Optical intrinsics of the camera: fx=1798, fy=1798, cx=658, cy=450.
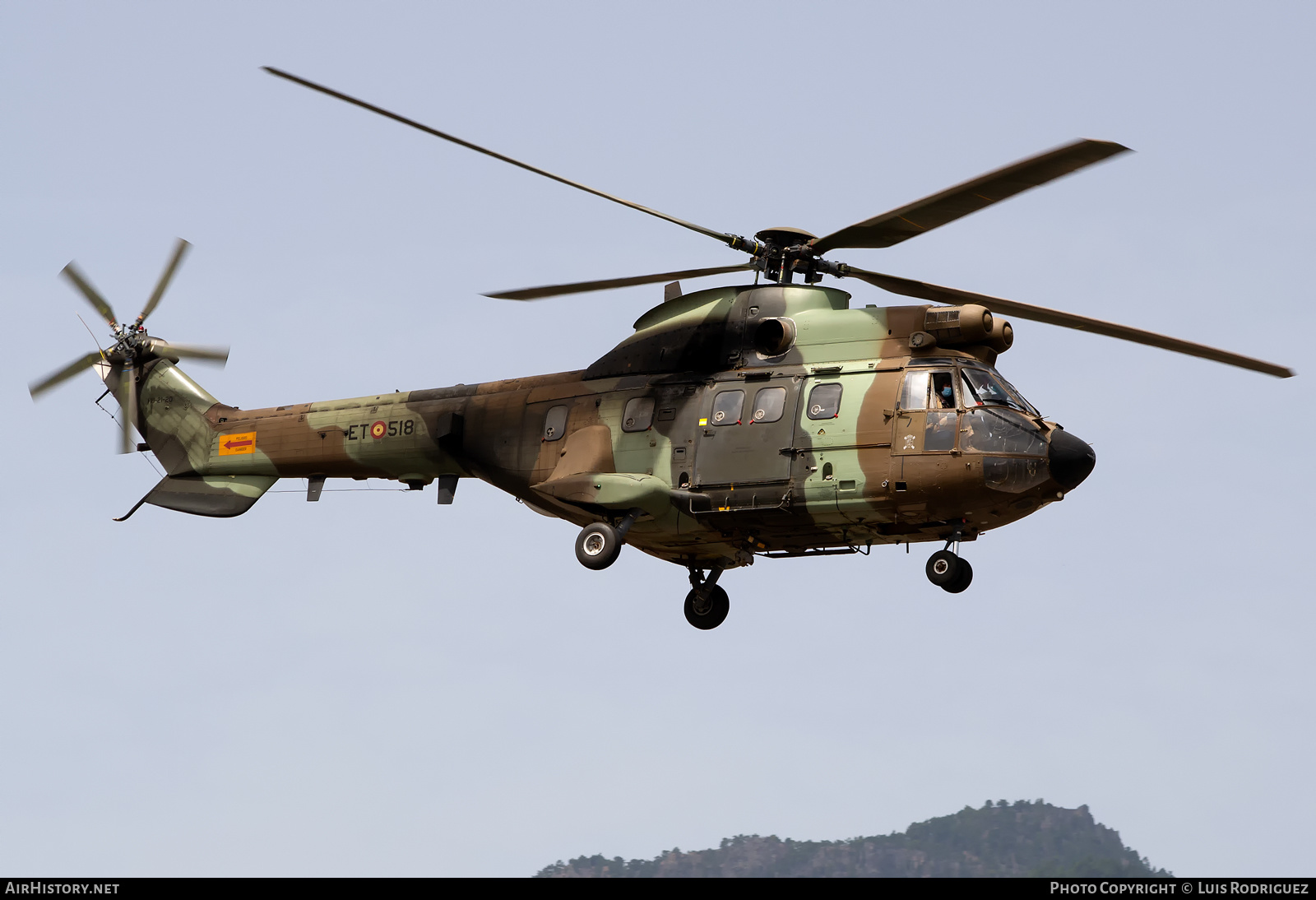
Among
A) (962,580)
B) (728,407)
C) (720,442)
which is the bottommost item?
(962,580)

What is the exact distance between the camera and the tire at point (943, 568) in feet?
81.4

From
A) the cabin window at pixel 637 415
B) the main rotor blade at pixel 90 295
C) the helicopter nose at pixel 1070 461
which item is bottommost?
the helicopter nose at pixel 1070 461

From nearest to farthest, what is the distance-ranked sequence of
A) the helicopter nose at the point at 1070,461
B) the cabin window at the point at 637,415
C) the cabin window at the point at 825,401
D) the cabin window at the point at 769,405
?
the helicopter nose at the point at 1070,461 < the cabin window at the point at 825,401 < the cabin window at the point at 769,405 < the cabin window at the point at 637,415

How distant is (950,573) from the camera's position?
81.4 feet

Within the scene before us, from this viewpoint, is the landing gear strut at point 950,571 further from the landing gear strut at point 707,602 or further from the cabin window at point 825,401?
the landing gear strut at point 707,602

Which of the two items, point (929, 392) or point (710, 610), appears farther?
point (710, 610)

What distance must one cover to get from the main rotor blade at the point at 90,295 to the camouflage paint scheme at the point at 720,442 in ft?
18.2

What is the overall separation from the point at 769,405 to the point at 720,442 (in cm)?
89

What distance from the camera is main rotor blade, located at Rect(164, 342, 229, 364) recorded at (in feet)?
109

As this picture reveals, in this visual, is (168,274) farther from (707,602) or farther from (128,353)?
(707,602)

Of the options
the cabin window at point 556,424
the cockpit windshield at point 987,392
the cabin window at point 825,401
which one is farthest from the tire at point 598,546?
the cockpit windshield at point 987,392

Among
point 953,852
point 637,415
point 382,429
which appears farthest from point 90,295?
point 953,852

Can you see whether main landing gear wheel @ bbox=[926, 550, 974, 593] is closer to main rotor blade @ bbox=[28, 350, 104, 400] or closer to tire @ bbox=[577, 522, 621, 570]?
tire @ bbox=[577, 522, 621, 570]

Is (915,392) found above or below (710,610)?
above
